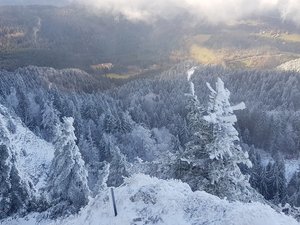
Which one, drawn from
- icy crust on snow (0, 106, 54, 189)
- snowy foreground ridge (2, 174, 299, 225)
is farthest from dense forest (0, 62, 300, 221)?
snowy foreground ridge (2, 174, 299, 225)

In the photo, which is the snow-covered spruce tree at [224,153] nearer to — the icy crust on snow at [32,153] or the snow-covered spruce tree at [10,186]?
the snow-covered spruce tree at [10,186]

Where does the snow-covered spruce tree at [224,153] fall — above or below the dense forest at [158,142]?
above

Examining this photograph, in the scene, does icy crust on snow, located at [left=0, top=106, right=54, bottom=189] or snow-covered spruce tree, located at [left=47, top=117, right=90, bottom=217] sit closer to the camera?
snow-covered spruce tree, located at [left=47, top=117, right=90, bottom=217]

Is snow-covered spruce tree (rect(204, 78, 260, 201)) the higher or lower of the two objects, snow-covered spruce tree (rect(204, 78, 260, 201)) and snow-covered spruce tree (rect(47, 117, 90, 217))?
the higher

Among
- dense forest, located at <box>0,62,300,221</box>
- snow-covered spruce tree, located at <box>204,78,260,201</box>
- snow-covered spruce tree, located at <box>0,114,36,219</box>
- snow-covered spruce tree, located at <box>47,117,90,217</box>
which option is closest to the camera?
snow-covered spruce tree, located at <box>204,78,260,201</box>

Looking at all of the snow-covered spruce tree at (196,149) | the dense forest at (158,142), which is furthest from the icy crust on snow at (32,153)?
the snow-covered spruce tree at (196,149)

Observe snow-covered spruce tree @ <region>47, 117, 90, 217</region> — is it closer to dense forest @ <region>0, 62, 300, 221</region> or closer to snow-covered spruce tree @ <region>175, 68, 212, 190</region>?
dense forest @ <region>0, 62, 300, 221</region>

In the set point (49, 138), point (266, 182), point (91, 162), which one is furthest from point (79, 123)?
point (266, 182)
